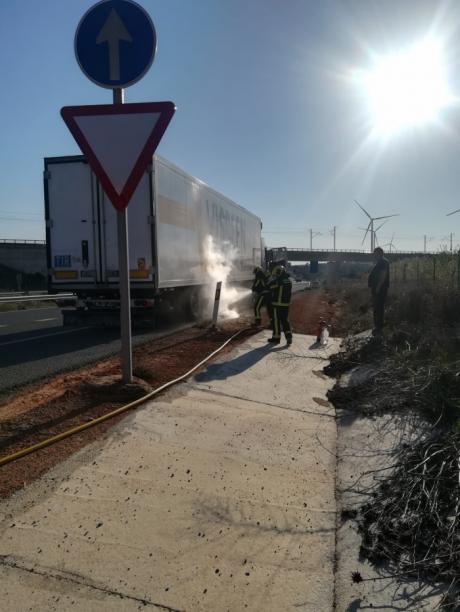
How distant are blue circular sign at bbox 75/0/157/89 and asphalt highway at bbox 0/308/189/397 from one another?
3641mm

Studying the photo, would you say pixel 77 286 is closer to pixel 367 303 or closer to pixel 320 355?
pixel 320 355

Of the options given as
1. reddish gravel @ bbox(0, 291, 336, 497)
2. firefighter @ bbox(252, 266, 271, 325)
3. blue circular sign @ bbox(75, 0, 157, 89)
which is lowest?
reddish gravel @ bbox(0, 291, 336, 497)

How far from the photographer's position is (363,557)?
8.49 ft

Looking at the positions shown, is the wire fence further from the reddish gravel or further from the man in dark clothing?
the reddish gravel

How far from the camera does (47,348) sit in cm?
939

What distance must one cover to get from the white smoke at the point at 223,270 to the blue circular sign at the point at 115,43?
393 inches

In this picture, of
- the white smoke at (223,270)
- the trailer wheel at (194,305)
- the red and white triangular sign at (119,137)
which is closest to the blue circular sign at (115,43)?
the red and white triangular sign at (119,137)

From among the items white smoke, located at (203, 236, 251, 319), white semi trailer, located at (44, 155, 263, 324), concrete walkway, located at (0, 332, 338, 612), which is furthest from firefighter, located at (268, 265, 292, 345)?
white smoke, located at (203, 236, 251, 319)

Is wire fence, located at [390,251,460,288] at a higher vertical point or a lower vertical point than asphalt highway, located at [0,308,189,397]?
higher

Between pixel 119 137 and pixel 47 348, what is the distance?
235 inches

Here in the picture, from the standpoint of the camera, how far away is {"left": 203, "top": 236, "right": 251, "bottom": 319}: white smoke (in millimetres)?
14991

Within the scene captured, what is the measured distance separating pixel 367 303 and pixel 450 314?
707cm

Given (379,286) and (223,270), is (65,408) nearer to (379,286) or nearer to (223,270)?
(379,286)

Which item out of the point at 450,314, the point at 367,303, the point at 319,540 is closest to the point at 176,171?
the point at 450,314
